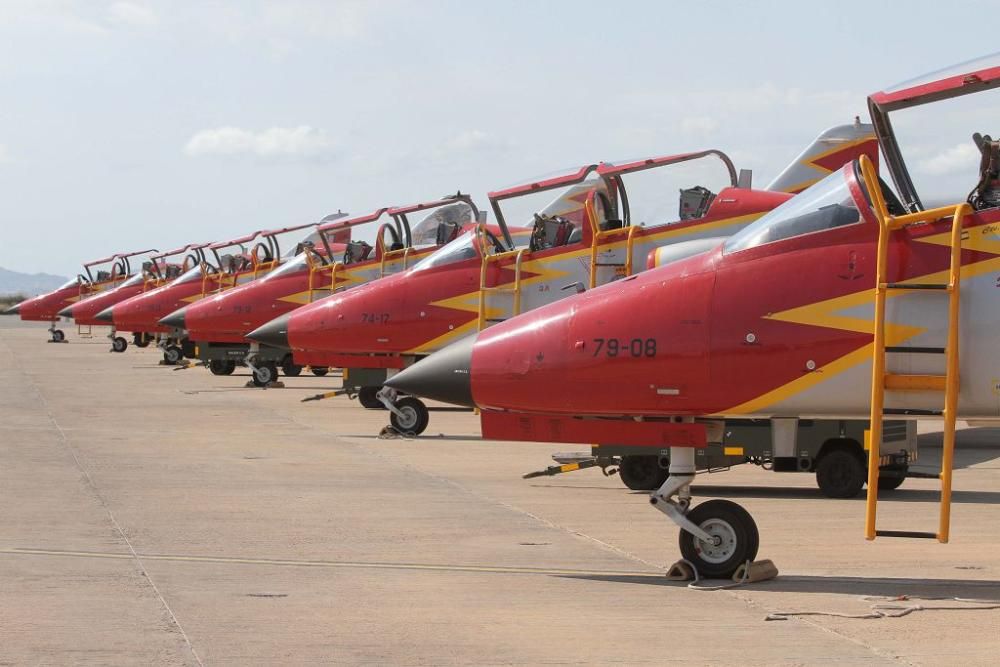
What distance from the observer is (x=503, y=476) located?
1546 centimetres

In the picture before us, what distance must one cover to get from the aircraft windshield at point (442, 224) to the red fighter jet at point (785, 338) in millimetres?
15617

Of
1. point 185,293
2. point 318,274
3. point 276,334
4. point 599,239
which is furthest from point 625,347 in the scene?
point 185,293

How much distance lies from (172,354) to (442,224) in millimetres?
17167

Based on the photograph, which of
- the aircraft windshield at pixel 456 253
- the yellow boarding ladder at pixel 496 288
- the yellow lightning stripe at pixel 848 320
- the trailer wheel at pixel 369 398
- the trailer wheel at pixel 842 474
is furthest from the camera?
the trailer wheel at pixel 369 398

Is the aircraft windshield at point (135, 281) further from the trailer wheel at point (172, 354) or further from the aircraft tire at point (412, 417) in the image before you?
the aircraft tire at point (412, 417)

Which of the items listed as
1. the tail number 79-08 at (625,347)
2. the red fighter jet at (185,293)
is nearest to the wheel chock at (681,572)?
the tail number 79-08 at (625,347)

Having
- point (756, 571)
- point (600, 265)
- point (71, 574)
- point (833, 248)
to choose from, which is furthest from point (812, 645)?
point (600, 265)

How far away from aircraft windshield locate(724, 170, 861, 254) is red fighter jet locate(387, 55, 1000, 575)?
0.03ft

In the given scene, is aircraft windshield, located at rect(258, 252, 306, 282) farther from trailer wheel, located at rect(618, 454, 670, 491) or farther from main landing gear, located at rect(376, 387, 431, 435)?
trailer wheel, located at rect(618, 454, 670, 491)

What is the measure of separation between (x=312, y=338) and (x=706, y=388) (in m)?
13.8

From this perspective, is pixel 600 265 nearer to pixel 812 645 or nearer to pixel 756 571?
pixel 756 571

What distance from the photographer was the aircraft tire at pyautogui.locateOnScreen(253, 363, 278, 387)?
30.6 meters

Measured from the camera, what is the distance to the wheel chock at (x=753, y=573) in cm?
Answer: 902

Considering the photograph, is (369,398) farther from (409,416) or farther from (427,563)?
(427,563)
